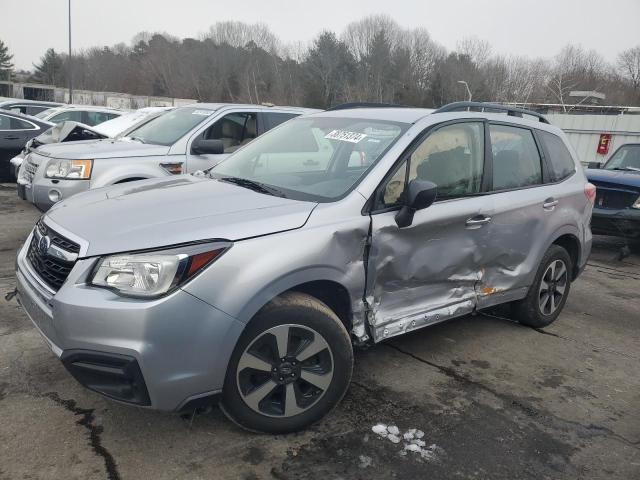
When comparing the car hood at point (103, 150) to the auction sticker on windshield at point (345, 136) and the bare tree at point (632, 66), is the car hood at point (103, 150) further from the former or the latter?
the bare tree at point (632, 66)

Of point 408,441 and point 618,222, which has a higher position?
point 618,222

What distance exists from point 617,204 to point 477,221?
5.13 meters

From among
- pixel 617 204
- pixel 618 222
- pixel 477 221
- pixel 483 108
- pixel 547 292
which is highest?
pixel 483 108

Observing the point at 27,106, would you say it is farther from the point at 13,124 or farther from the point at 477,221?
the point at 477,221

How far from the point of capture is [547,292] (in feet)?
Result: 15.0

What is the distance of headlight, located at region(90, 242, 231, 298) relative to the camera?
2416 millimetres

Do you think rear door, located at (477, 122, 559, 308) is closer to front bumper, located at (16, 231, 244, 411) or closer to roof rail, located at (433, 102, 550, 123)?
roof rail, located at (433, 102, 550, 123)

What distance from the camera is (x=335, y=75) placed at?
7725 cm

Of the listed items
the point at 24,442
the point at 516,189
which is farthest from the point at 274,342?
the point at 516,189

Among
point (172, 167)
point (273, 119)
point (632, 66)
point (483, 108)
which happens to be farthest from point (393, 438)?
point (632, 66)

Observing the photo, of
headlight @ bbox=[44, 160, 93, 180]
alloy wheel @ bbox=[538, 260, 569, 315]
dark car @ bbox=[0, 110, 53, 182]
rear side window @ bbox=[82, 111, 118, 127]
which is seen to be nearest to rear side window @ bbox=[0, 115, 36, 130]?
dark car @ bbox=[0, 110, 53, 182]

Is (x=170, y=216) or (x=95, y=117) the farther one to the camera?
(x=95, y=117)

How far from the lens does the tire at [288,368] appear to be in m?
2.64

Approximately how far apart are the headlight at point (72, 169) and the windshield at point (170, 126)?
2.98ft
